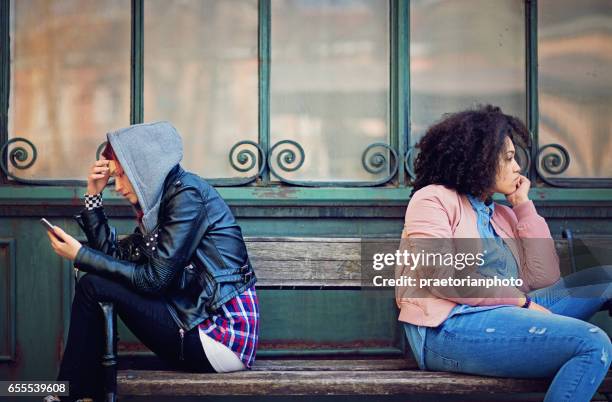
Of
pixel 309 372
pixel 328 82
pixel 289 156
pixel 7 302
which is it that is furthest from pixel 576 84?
pixel 7 302

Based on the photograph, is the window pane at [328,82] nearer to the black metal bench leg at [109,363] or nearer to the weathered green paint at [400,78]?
the weathered green paint at [400,78]

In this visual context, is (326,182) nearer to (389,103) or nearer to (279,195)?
(279,195)

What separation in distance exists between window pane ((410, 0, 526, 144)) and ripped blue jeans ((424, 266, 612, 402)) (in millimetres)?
1740

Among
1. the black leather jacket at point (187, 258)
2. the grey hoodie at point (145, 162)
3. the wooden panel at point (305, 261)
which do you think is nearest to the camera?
the black leather jacket at point (187, 258)

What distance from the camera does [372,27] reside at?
15.4 ft

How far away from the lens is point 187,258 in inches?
130

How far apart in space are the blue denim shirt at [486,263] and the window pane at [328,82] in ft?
4.04

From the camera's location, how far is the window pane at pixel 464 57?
4703mm

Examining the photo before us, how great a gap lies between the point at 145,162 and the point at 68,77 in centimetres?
156

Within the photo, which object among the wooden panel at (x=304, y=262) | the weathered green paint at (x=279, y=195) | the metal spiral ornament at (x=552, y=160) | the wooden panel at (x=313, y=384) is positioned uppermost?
the metal spiral ornament at (x=552, y=160)

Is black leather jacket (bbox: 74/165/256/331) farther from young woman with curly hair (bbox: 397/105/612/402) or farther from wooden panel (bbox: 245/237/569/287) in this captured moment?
young woman with curly hair (bbox: 397/105/612/402)

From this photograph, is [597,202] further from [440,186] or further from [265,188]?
[265,188]

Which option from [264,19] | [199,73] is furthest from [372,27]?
[199,73]

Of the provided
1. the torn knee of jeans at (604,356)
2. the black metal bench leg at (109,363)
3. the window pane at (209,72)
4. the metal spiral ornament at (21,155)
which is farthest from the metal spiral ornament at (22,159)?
the torn knee of jeans at (604,356)
